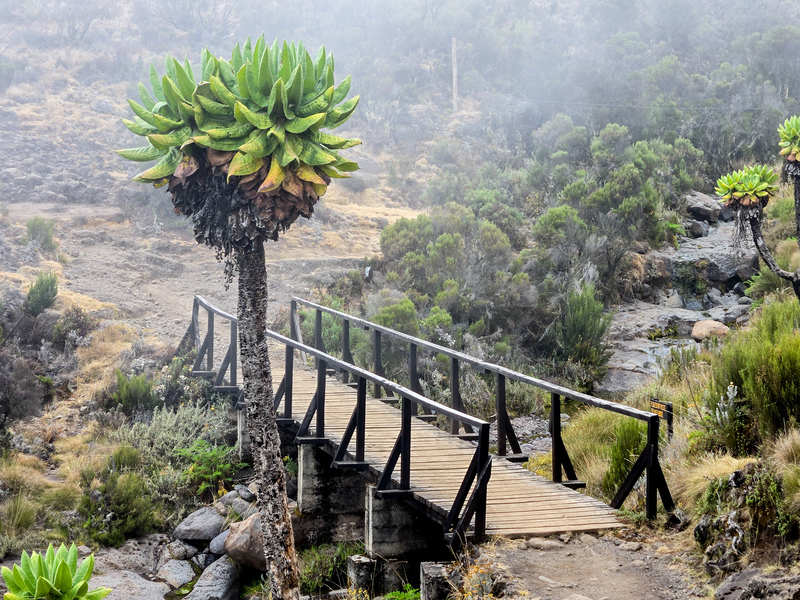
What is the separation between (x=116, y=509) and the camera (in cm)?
837

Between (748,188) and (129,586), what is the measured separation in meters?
8.56

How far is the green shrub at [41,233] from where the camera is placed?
1617cm

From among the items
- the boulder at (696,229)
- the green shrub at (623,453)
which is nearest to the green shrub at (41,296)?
the green shrub at (623,453)

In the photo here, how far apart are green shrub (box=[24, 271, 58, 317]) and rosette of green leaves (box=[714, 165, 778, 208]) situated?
447 inches

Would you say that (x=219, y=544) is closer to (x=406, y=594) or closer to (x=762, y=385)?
(x=406, y=594)

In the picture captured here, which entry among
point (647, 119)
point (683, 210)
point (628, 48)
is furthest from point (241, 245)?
point (628, 48)

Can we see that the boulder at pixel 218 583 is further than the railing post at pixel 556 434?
Yes

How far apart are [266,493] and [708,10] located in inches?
1187

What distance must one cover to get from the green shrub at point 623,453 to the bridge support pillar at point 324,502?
2.93 meters

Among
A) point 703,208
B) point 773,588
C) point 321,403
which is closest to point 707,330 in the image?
point 703,208

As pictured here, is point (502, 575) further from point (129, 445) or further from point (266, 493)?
point (129, 445)

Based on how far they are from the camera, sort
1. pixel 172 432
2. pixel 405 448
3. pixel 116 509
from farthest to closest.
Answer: pixel 172 432 → pixel 116 509 → pixel 405 448

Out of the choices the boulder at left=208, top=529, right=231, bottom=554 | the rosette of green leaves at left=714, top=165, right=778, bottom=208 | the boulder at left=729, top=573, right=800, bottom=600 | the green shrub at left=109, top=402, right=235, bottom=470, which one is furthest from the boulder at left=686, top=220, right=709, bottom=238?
the boulder at left=729, top=573, right=800, bottom=600

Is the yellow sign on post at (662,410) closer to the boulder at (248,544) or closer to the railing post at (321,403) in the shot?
the railing post at (321,403)
